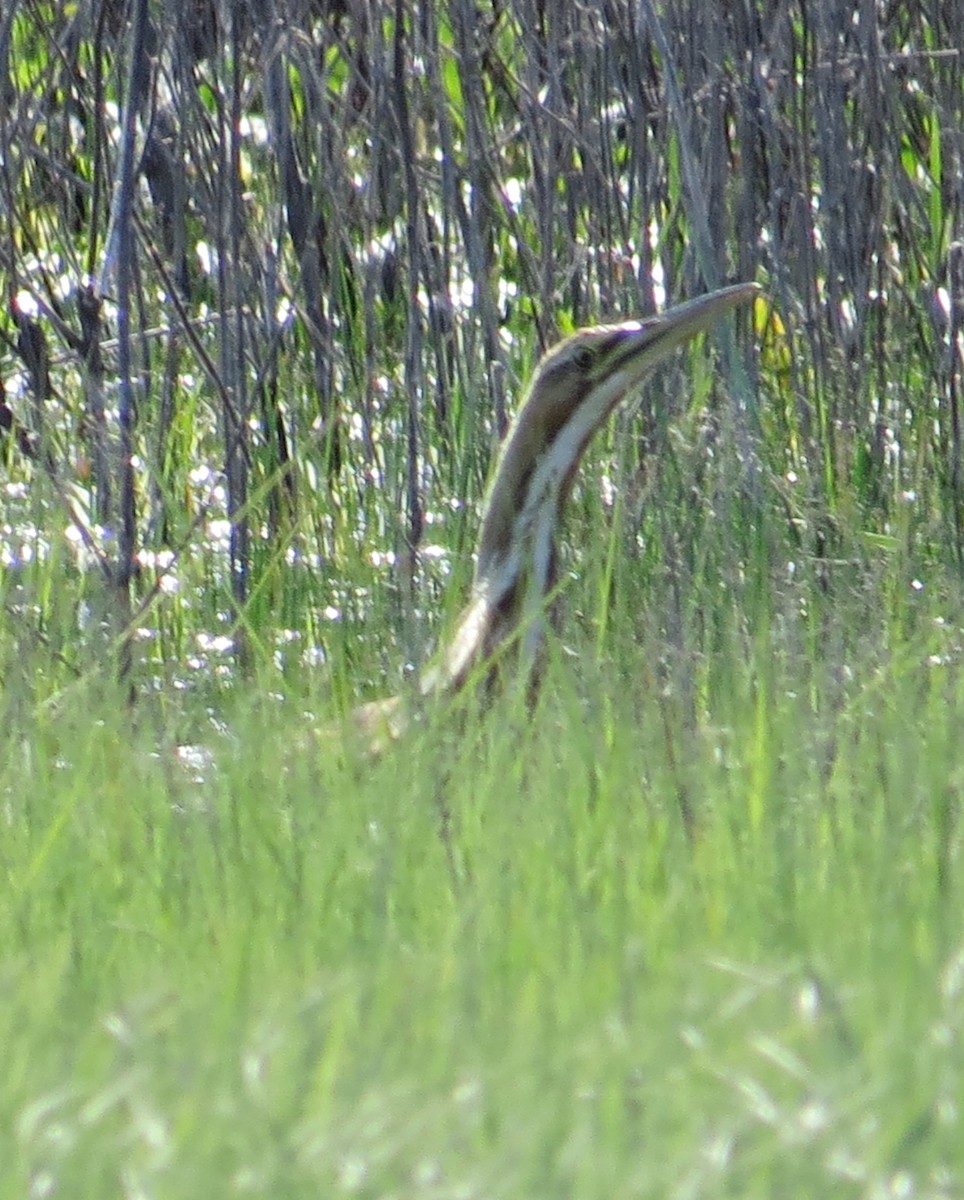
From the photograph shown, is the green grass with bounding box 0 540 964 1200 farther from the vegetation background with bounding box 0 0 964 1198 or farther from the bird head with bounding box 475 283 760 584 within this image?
the bird head with bounding box 475 283 760 584

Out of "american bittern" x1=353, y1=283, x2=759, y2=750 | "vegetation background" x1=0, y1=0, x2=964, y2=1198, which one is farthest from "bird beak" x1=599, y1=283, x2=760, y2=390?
"vegetation background" x1=0, y1=0, x2=964, y2=1198

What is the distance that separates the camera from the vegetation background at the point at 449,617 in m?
2.04

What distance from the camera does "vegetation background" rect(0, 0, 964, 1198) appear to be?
204 cm

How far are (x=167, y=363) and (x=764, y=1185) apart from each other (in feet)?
9.66

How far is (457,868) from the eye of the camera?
8.72ft

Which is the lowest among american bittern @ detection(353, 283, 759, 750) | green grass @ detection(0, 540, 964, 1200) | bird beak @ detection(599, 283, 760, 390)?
green grass @ detection(0, 540, 964, 1200)

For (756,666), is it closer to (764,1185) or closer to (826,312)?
(764,1185)

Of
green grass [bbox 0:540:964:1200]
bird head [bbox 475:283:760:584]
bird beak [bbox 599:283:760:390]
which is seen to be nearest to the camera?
green grass [bbox 0:540:964:1200]

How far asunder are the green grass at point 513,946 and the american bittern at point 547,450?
0.52 metres

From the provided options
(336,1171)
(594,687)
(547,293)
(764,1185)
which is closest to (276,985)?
(336,1171)

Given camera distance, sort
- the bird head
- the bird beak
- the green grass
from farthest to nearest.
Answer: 1. the bird head
2. the bird beak
3. the green grass

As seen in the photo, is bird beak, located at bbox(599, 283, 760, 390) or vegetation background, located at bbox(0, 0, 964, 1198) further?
bird beak, located at bbox(599, 283, 760, 390)

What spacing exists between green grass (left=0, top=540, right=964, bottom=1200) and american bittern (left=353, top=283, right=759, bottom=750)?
52 cm

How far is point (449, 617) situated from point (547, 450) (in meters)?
0.47
